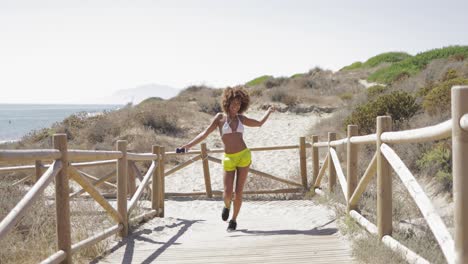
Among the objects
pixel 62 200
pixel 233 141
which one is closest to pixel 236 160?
pixel 233 141

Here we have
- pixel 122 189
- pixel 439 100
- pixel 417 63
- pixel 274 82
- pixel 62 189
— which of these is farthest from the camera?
pixel 274 82

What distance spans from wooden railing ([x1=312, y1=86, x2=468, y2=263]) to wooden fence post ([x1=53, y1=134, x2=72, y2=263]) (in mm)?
2868

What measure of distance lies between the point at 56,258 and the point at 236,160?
2.88m

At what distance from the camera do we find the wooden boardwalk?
5703 mm

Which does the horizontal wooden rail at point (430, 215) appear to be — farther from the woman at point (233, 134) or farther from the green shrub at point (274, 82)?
the green shrub at point (274, 82)

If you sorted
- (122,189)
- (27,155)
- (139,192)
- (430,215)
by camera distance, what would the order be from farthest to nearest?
(139,192)
(122,189)
(27,155)
(430,215)

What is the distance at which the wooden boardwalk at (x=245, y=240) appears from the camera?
5.70 metres

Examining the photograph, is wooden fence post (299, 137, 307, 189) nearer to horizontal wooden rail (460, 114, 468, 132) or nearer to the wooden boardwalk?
the wooden boardwalk

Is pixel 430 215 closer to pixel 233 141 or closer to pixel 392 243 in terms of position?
pixel 392 243

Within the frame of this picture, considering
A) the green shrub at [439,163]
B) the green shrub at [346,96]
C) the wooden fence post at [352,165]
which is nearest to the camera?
the wooden fence post at [352,165]

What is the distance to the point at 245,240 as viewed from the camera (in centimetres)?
681

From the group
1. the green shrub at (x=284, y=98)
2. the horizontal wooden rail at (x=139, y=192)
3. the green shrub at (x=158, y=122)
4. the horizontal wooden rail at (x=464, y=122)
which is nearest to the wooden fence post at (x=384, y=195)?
the horizontal wooden rail at (x=464, y=122)

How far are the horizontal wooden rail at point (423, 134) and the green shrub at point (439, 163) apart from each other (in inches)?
188

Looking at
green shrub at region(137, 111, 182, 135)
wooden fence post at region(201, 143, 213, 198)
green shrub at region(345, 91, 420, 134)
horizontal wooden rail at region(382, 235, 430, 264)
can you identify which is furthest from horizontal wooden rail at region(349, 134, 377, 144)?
green shrub at region(137, 111, 182, 135)
